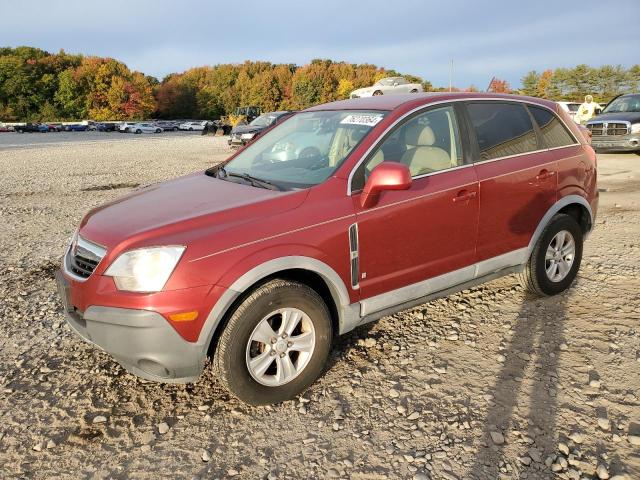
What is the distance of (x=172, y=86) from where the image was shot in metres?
97.4

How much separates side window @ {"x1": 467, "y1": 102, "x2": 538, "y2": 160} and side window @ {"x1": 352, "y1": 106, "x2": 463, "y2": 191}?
0.24 meters

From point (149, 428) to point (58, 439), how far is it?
481 mm

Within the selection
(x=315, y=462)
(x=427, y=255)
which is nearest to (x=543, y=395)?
(x=427, y=255)

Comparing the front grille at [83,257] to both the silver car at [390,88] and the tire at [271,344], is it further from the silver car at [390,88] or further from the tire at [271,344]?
the silver car at [390,88]

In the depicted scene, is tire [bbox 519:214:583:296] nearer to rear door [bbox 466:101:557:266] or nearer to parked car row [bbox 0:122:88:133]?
rear door [bbox 466:101:557:266]

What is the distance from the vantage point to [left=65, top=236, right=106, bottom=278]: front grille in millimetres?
2871

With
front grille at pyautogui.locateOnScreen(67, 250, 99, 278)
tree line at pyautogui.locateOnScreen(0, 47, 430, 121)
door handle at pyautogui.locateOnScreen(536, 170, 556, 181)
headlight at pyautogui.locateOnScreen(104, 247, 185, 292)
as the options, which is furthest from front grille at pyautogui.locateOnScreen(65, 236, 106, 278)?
tree line at pyautogui.locateOnScreen(0, 47, 430, 121)

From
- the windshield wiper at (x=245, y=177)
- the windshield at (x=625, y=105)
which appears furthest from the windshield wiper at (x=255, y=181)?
the windshield at (x=625, y=105)

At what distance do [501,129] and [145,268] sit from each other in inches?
116

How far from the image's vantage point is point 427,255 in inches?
137

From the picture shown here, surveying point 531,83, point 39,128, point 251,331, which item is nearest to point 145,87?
point 39,128

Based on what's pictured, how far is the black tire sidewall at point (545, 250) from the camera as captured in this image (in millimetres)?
4246

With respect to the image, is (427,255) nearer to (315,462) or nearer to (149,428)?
(315,462)

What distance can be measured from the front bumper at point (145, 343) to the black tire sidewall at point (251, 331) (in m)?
0.19
